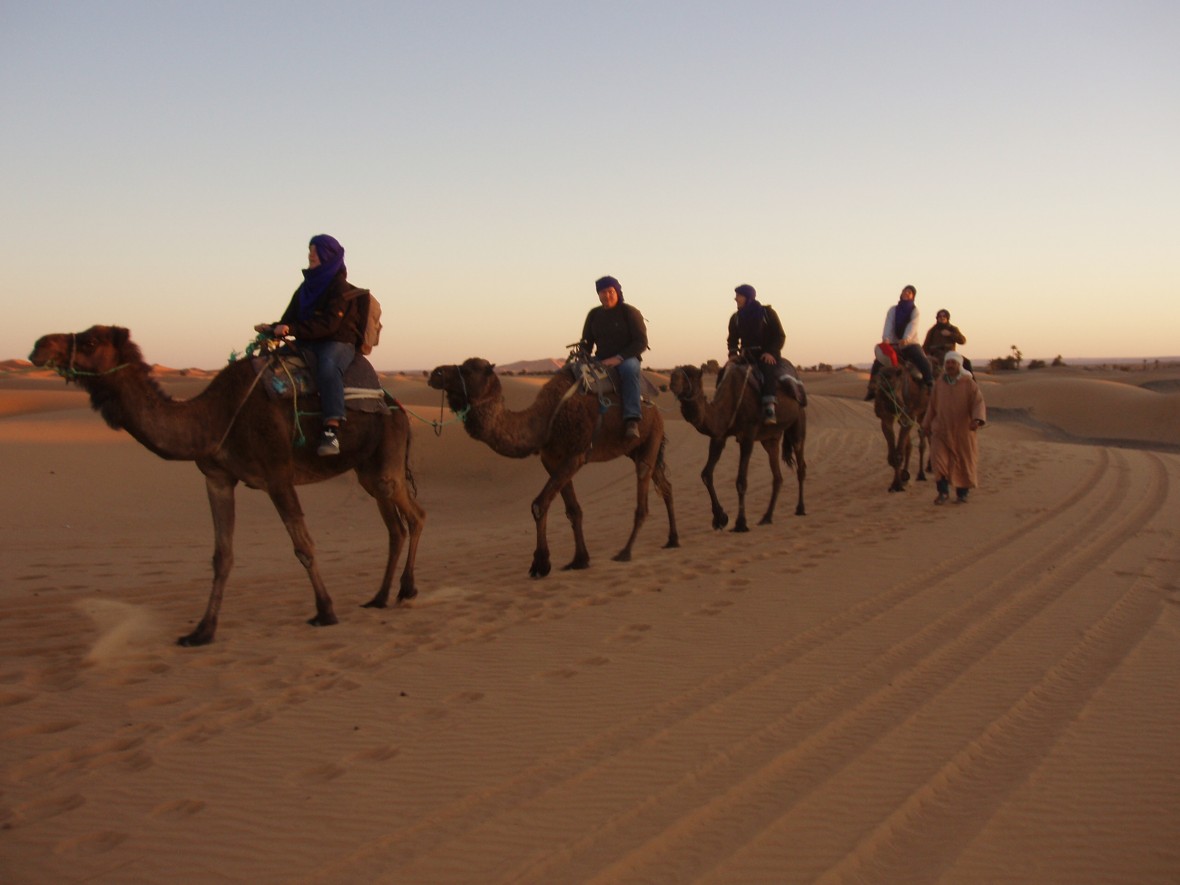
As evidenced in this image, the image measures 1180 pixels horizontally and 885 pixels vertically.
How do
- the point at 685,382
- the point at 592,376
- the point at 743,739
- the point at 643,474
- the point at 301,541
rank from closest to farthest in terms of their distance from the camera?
the point at 743,739, the point at 301,541, the point at 592,376, the point at 643,474, the point at 685,382

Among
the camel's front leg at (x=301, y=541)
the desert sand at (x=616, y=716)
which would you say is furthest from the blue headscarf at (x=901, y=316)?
the camel's front leg at (x=301, y=541)

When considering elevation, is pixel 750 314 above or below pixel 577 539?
above

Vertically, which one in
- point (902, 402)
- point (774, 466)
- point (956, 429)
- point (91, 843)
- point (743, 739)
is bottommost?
point (91, 843)

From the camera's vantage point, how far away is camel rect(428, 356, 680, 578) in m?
8.38

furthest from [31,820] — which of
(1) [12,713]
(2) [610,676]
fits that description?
(2) [610,676]

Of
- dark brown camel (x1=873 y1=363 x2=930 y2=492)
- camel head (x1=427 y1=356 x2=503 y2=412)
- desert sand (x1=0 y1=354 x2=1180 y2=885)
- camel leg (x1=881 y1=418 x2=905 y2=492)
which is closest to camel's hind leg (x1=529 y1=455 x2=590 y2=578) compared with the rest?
desert sand (x1=0 y1=354 x2=1180 y2=885)

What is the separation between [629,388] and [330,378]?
347 centimetres

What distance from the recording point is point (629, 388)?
32.2ft

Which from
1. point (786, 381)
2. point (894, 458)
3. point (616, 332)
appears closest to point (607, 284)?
point (616, 332)

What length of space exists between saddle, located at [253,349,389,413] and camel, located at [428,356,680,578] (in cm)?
57

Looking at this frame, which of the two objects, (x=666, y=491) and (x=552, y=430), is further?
(x=666, y=491)

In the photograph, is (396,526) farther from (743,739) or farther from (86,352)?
(743,739)

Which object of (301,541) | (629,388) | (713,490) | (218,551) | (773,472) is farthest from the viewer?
(773,472)

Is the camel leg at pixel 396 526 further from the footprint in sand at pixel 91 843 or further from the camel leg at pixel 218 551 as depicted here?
the footprint in sand at pixel 91 843
